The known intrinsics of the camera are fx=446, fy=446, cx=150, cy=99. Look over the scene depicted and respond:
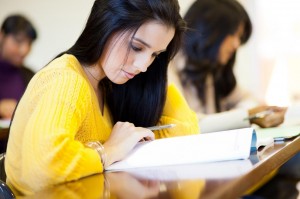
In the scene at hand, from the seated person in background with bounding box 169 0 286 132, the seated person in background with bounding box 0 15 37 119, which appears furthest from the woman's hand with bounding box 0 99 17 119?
the seated person in background with bounding box 169 0 286 132

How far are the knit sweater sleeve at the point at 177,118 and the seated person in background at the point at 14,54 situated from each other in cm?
135

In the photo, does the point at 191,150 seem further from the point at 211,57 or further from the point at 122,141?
the point at 211,57

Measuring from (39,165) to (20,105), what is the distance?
0.20 m

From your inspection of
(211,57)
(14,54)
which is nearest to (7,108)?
(14,54)

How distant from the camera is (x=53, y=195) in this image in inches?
23.9

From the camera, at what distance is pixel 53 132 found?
2.42 ft

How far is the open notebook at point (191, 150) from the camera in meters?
0.75

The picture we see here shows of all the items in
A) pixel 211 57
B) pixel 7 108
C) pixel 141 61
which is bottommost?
pixel 7 108

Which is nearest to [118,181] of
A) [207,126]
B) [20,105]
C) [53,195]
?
[53,195]

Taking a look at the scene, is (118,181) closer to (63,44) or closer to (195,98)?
(195,98)

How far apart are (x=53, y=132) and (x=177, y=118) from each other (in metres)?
0.55

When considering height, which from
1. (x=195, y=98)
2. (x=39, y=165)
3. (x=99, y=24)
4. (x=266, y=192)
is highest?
(x=99, y=24)

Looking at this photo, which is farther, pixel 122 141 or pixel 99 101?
pixel 99 101

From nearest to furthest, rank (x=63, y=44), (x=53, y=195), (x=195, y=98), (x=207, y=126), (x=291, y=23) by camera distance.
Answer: (x=53, y=195), (x=207, y=126), (x=195, y=98), (x=63, y=44), (x=291, y=23)
